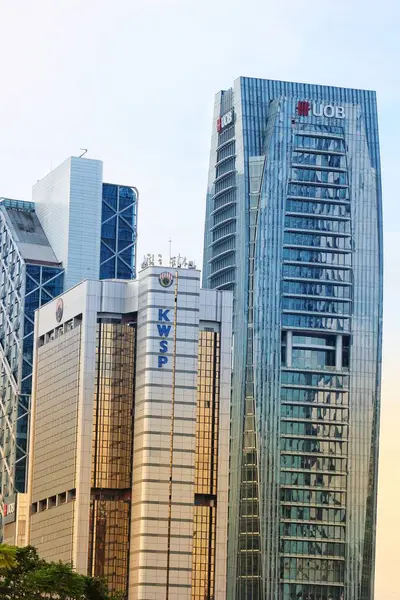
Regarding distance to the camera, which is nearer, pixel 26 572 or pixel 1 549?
pixel 1 549

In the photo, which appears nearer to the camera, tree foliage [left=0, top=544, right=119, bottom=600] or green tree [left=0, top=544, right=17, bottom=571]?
green tree [left=0, top=544, right=17, bottom=571]

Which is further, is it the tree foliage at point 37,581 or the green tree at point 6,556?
the tree foliage at point 37,581

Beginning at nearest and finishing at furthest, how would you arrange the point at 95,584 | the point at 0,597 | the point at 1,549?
the point at 1,549, the point at 0,597, the point at 95,584

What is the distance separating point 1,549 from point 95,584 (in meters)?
43.6

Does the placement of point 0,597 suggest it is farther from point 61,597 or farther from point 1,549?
point 1,549

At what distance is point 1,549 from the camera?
150 metres

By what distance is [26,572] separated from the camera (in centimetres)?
18338

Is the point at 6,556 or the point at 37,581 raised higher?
the point at 37,581

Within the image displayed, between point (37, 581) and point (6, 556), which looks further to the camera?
point (37, 581)

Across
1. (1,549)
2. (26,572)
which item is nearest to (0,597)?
(26,572)

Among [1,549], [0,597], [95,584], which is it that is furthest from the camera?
[95,584]

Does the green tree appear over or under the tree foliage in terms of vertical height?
under

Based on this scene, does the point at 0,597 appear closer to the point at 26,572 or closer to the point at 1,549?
the point at 26,572

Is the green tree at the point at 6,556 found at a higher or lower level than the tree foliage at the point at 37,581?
lower
